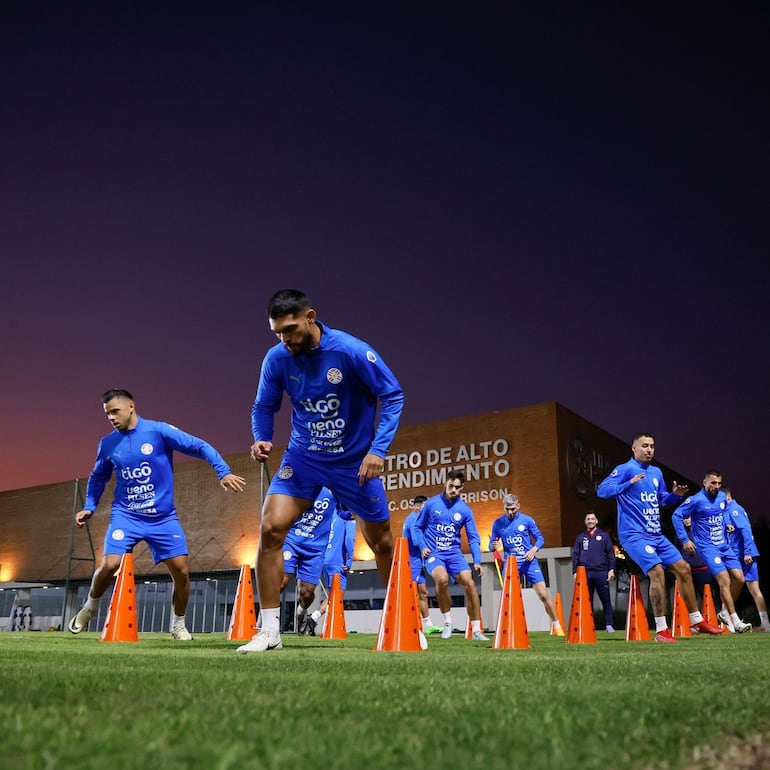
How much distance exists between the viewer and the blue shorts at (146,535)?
859 centimetres

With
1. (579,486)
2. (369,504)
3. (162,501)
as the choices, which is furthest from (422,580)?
(579,486)

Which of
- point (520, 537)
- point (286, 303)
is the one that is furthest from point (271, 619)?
point (520, 537)

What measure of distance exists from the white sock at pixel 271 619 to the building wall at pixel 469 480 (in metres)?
22.6

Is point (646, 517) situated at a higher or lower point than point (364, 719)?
higher

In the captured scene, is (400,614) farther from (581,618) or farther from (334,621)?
(334,621)

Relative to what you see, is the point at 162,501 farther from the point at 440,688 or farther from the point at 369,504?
the point at 440,688

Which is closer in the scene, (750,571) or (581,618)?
(581,618)

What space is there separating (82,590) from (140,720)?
46.8 metres

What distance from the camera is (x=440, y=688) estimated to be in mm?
2602

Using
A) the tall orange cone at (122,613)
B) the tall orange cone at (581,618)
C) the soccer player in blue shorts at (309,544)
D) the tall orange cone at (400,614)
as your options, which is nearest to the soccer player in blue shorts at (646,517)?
the tall orange cone at (581,618)

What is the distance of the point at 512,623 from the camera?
730 centimetres

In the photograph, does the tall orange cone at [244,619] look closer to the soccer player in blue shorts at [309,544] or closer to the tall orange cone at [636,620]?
the soccer player in blue shorts at [309,544]

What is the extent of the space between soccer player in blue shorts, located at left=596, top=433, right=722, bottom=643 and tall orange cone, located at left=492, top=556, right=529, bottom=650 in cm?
304

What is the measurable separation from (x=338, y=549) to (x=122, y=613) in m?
6.95
